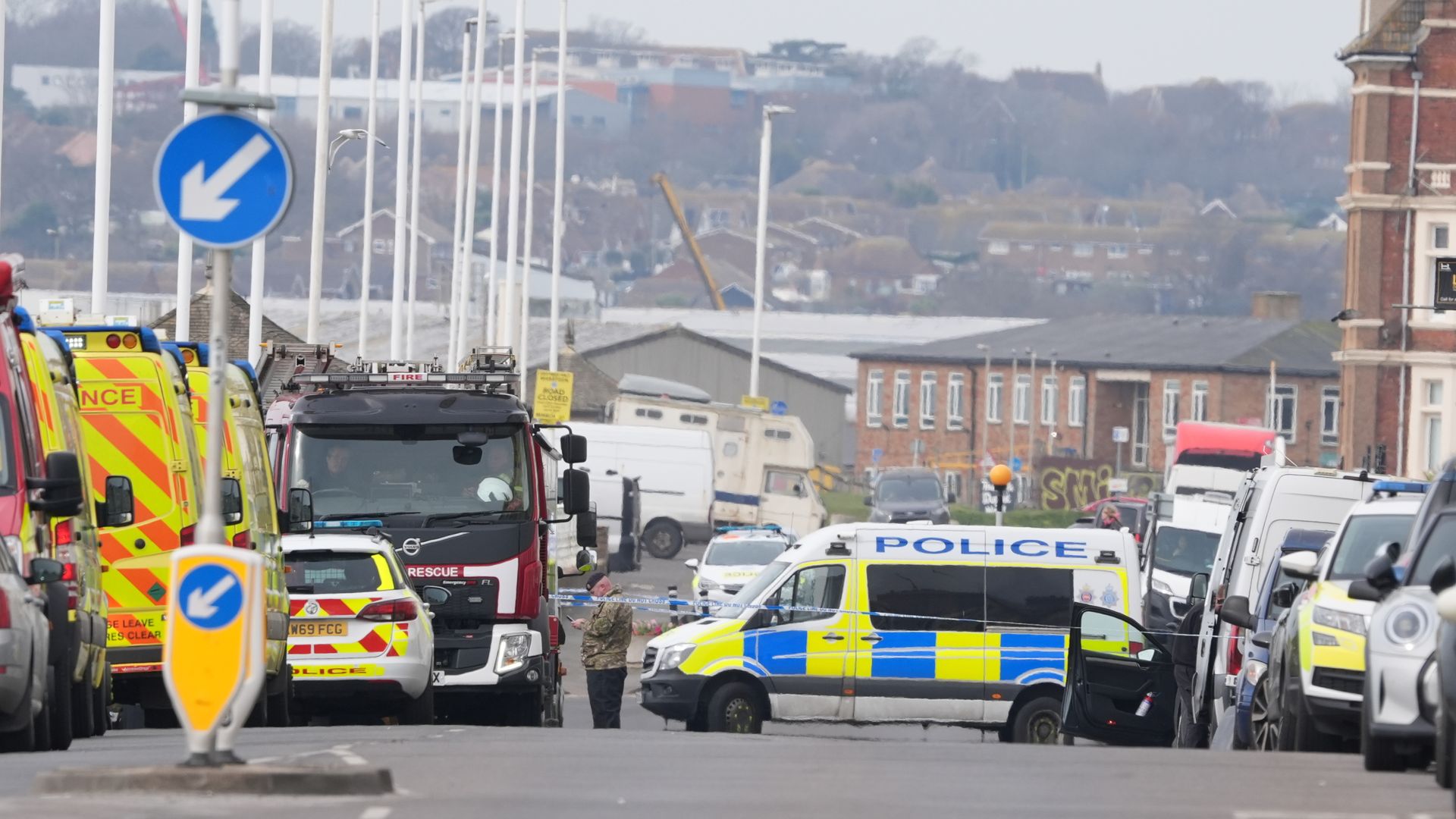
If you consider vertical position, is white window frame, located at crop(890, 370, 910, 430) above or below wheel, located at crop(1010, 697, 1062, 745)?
above

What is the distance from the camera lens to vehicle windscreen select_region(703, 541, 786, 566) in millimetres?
42875

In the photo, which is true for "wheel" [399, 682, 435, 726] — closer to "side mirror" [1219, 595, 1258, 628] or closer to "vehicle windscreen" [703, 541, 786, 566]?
"side mirror" [1219, 595, 1258, 628]

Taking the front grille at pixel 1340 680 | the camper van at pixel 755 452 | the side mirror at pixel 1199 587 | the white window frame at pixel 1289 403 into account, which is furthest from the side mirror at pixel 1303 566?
the white window frame at pixel 1289 403

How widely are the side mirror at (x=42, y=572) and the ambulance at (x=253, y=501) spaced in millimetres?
3189

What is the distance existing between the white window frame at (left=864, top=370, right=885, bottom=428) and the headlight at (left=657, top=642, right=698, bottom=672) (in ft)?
320

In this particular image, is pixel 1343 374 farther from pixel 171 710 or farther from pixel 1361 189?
pixel 171 710

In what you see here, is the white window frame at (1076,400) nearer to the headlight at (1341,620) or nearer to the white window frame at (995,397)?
the white window frame at (995,397)

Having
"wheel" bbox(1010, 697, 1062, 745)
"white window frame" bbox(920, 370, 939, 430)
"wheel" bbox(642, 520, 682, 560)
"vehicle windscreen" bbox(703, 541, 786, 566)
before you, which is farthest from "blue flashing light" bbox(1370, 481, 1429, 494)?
"white window frame" bbox(920, 370, 939, 430)

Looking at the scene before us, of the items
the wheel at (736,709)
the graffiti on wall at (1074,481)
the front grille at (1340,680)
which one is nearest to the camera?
the front grille at (1340,680)

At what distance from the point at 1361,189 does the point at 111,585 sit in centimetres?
5234

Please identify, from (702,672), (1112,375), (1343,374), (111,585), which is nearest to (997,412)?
(1112,375)

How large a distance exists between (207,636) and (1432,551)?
18.8ft

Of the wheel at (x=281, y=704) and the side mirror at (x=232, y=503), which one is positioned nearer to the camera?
the side mirror at (x=232, y=503)

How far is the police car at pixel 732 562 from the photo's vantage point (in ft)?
→ 135
